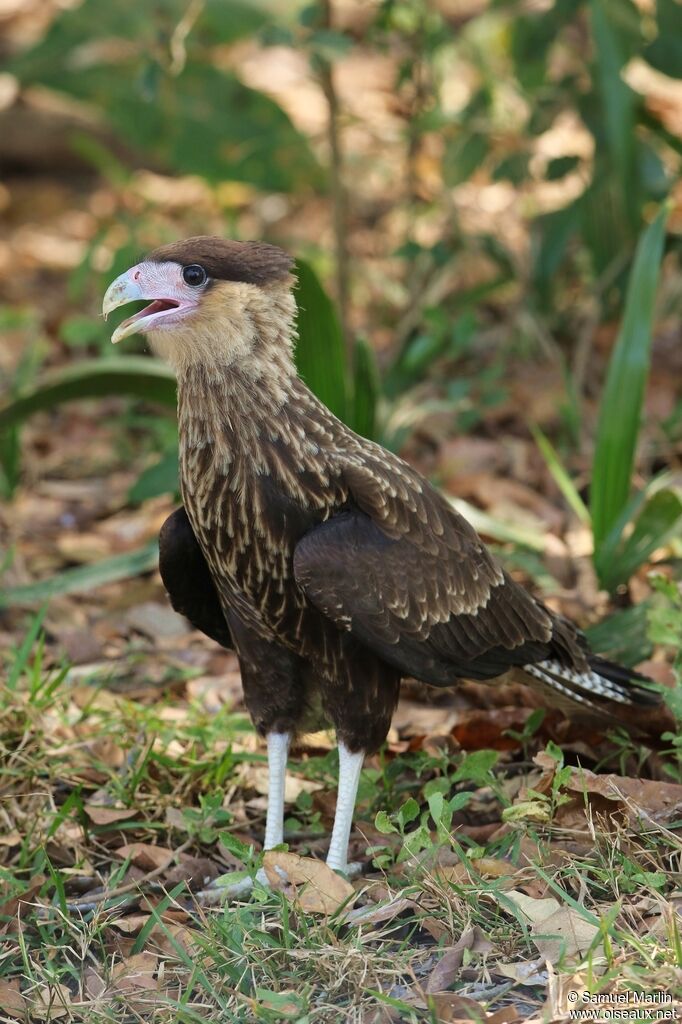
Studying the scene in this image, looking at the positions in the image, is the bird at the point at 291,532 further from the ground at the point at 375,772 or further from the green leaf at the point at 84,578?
the green leaf at the point at 84,578

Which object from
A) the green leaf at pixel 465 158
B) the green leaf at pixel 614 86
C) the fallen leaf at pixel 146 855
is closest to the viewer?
the fallen leaf at pixel 146 855

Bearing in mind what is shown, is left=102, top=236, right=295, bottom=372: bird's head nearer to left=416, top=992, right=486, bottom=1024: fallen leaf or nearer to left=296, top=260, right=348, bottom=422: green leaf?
left=296, top=260, right=348, bottom=422: green leaf

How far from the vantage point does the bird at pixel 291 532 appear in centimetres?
333

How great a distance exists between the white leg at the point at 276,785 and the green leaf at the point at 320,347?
159cm

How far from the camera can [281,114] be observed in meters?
6.82

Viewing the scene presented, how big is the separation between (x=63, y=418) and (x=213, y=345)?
144 inches

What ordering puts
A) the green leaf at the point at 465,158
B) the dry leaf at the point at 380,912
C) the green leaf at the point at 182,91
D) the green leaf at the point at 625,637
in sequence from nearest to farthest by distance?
the dry leaf at the point at 380,912, the green leaf at the point at 625,637, the green leaf at the point at 465,158, the green leaf at the point at 182,91

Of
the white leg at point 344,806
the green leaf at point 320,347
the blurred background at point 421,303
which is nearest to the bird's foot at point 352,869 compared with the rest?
the white leg at point 344,806

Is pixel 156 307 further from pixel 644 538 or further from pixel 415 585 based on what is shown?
pixel 644 538

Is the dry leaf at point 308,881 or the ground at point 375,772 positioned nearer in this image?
the ground at point 375,772

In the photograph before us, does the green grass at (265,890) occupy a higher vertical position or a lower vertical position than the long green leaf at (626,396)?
lower

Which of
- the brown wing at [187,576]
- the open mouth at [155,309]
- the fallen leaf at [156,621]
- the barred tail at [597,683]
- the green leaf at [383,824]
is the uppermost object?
the open mouth at [155,309]

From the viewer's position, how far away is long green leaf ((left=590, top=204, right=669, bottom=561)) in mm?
4785

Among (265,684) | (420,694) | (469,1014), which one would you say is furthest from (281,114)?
(469,1014)
